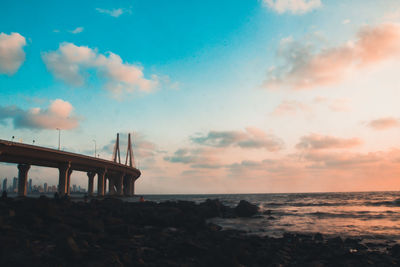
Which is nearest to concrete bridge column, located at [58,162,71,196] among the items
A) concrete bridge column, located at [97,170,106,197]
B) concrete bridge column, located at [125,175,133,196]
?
concrete bridge column, located at [97,170,106,197]

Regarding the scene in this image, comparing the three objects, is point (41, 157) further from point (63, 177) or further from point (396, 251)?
point (396, 251)

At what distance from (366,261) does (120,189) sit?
107239 millimetres

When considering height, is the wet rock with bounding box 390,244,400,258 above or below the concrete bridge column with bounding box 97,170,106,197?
below

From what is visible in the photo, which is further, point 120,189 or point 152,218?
point 120,189

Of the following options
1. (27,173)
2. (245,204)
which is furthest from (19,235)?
(27,173)

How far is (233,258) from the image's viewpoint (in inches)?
494

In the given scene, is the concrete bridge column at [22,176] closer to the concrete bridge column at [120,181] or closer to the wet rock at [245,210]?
the concrete bridge column at [120,181]

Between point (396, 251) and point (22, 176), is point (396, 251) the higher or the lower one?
the lower one

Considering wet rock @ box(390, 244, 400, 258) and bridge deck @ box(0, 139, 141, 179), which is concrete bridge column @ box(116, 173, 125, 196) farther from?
wet rock @ box(390, 244, 400, 258)

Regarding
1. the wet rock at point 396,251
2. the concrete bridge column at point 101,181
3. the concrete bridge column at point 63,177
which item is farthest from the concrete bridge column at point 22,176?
the wet rock at point 396,251

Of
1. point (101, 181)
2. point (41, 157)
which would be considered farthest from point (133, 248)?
point (101, 181)

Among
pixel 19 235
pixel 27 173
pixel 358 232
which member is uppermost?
pixel 27 173

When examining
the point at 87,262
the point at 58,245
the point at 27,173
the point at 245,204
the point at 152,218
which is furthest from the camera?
the point at 27,173

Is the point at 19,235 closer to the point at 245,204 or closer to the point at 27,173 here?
the point at 245,204
